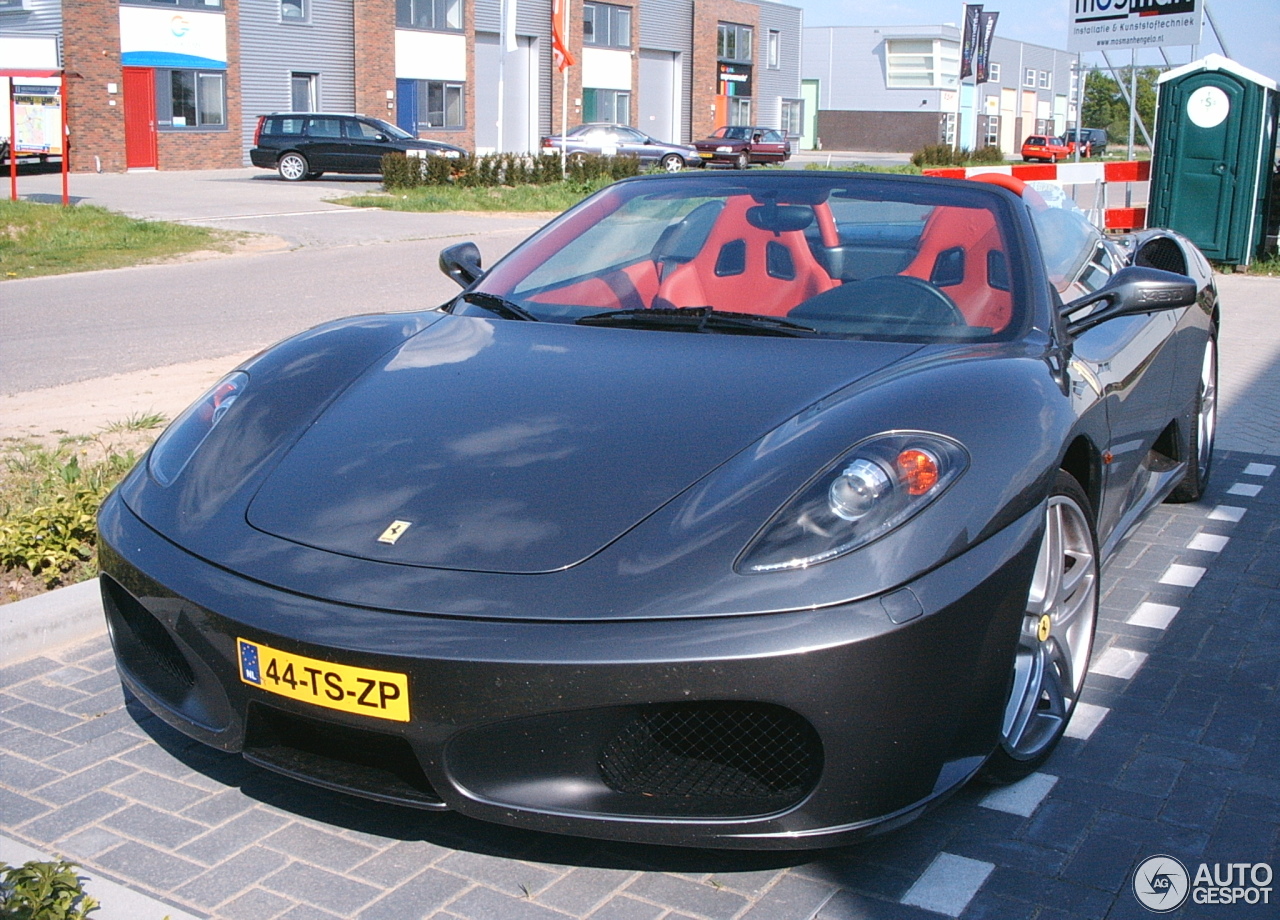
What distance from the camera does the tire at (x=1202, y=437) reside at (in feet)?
16.9

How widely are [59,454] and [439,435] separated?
3.23 m

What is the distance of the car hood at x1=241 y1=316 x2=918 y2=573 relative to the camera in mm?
2543

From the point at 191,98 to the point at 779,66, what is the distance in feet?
111

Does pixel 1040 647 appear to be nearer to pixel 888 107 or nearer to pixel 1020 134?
pixel 888 107

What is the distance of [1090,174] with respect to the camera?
1212 centimetres

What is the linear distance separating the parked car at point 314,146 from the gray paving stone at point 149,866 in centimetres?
2823

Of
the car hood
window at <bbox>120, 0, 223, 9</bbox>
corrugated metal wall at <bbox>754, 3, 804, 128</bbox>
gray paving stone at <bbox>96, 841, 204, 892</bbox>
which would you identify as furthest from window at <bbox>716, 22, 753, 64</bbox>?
gray paving stone at <bbox>96, 841, 204, 892</bbox>

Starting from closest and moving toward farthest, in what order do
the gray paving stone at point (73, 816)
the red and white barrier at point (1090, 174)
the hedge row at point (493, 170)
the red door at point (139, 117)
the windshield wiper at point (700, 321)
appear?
the gray paving stone at point (73, 816) < the windshield wiper at point (700, 321) < the red and white barrier at point (1090, 174) < the hedge row at point (493, 170) < the red door at point (139, 117)

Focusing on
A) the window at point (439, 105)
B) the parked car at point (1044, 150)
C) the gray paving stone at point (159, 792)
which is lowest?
the gray paving stone at point (159, 792)

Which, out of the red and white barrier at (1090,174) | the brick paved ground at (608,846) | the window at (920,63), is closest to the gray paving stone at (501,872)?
the brick paved ground at (608,846)

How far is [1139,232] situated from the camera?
554cm

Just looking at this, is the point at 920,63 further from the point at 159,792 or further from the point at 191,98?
the point at 159,792

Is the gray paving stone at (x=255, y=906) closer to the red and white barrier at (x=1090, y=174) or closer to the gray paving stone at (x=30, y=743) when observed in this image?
the gray paving stone at (x=30, y=743)

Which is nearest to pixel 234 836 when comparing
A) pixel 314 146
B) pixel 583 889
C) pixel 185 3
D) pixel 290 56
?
pixel 583 889
